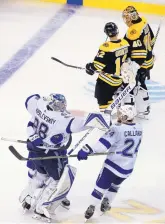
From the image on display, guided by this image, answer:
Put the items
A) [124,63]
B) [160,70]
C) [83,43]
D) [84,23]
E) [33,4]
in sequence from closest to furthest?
[124,63]
[160,70]
[83,43]
[84,23]
[33,4]

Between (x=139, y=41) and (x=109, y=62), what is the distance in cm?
41

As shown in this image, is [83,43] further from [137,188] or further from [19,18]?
[137,188]

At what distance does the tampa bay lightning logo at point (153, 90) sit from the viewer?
20.9ft

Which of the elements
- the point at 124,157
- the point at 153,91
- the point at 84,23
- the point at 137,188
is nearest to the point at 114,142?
the point at 124,157

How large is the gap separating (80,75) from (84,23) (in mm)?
1582

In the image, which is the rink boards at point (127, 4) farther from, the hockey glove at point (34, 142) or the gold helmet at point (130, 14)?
the hockey glove at point (34, 142)

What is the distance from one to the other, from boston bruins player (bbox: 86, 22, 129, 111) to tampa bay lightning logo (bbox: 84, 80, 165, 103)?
937mm

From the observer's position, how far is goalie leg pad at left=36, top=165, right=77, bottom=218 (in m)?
4.23

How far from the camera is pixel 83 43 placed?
25.3 feet

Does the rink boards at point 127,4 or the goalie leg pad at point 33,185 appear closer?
the goalie leg pad at point 33,185

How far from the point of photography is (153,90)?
652 cm

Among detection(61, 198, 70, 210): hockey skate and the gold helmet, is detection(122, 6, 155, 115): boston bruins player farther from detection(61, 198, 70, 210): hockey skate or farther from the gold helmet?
detection(61, 198, 70, 210): hockey skate

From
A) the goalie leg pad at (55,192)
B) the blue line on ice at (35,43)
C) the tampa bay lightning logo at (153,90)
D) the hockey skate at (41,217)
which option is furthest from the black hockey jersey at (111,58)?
the blue line on ice at (35,43)

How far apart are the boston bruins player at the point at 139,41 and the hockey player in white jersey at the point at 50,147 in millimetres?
1435
